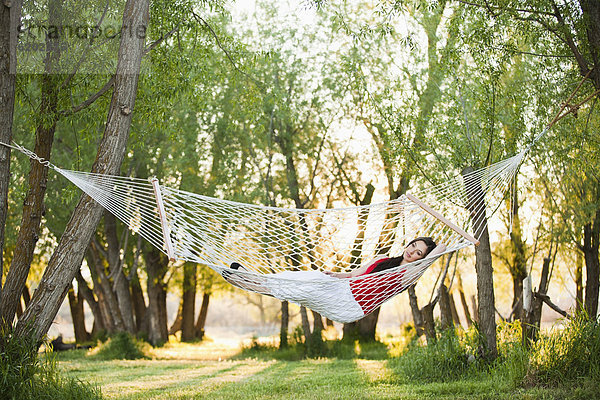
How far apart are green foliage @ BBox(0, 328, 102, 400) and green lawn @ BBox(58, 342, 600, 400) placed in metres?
0.80

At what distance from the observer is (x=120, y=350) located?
7254 millimetres

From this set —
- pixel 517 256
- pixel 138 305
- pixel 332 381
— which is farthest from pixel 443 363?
pixel 138 305

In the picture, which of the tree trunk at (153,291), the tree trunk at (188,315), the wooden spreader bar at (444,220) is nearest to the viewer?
the wooden spreader bar at (444,220)

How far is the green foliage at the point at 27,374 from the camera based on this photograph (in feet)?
8.46

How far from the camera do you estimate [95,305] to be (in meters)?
9.55

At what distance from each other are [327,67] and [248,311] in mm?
11413

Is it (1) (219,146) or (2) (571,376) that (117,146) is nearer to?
(2) (571,376)

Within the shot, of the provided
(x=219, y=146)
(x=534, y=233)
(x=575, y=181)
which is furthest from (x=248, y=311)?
(x=575, y=181)

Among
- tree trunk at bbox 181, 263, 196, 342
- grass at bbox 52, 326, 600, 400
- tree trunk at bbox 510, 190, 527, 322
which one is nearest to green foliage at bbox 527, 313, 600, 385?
grass at bbox 52, 326, 600, 400

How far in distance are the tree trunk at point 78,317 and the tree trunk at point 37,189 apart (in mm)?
7072

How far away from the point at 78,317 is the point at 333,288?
8600 millimetres

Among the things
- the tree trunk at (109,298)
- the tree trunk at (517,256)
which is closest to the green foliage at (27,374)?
the tree trunk at (109,298)

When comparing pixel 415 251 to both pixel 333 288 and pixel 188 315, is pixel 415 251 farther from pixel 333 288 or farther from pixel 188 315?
pixel 188 315

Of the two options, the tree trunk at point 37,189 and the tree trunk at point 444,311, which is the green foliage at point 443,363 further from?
the tree trunk at point 37,189
